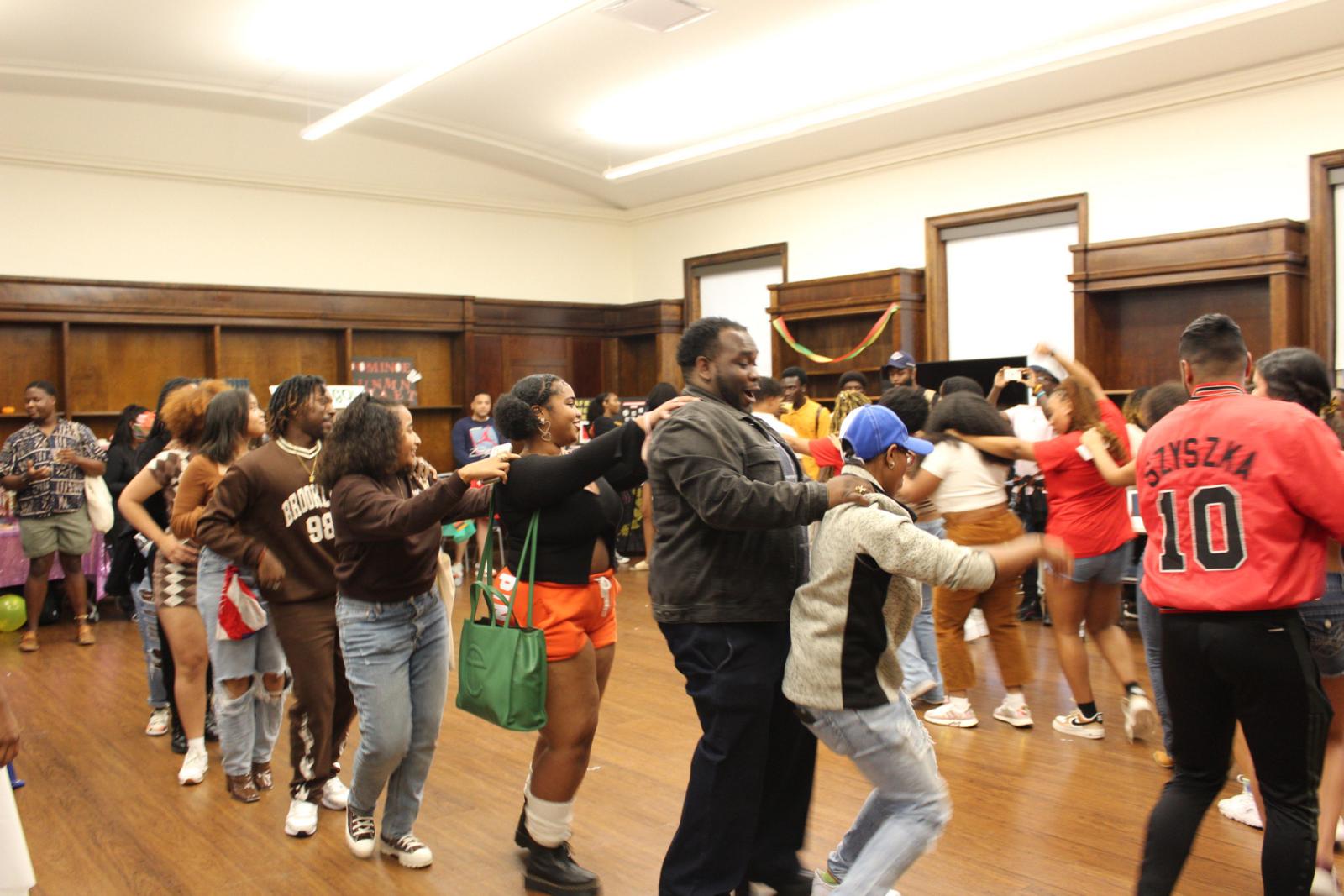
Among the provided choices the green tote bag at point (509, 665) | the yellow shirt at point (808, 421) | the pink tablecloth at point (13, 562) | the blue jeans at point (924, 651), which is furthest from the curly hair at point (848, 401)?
the pink tablecloth at point (13, 562)

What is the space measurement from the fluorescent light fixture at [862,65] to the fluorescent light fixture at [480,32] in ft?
5.45

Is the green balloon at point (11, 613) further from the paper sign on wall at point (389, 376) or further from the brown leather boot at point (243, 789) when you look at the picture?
the brown leather boot at point (243, 789)

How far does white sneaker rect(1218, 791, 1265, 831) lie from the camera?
3.49 meters

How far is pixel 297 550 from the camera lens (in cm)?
359

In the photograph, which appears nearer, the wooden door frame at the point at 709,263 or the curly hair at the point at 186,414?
the curly hair at the point at 186,414

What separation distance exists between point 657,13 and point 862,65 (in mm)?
1962

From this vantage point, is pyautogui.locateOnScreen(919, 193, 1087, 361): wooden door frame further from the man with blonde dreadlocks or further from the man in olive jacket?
the man in olive jacket

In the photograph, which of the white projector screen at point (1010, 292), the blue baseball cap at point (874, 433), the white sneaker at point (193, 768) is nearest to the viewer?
the blue baseball cap at point (874, 433)

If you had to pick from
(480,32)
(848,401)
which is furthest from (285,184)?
(848,401)

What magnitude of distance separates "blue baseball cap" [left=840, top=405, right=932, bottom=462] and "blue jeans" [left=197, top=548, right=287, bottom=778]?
2.33 m

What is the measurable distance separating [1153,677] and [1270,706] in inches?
68.3

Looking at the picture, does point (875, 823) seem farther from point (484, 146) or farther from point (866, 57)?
point (484, 146)

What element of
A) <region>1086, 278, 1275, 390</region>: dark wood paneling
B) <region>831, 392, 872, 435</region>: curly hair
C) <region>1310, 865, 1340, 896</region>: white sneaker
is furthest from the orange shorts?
<region>1086, 278, 1275, 390</region>: dark wood paneling

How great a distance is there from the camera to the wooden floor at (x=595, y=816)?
323cm
